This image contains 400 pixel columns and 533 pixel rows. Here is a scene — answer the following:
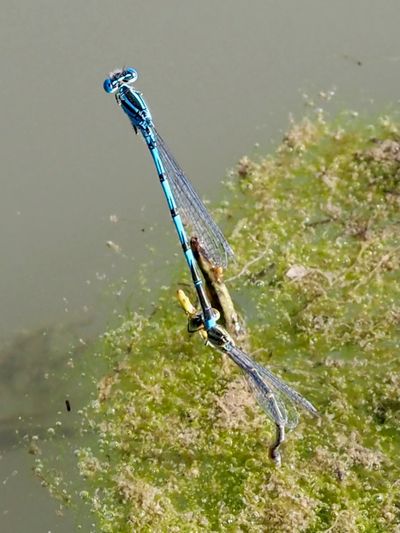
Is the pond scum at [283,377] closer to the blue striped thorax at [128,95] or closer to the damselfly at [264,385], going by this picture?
the damselfly at [264,385]

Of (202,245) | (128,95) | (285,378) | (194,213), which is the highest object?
(128,95)

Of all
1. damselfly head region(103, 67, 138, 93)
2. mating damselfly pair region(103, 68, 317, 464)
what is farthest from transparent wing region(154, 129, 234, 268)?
damselfly head region(103, 67, 138, 93)

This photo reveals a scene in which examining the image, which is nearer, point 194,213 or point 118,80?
point 118,80

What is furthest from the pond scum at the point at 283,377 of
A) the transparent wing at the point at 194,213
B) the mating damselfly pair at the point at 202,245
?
the transparent wing at the point at 194,213

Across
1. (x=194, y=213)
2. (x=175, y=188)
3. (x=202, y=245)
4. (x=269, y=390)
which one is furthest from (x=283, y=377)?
(x=175, y=188)

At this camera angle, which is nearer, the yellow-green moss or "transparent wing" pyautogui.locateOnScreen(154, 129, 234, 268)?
"transparent wing" pyautogui.locateOnScreen(154, 129, 234, 268)

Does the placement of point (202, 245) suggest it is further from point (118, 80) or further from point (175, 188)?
point (118, 80)

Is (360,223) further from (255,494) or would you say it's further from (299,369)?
(255,494)

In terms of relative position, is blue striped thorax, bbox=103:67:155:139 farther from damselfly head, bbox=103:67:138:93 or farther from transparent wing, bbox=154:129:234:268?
transparent wing, bbox=154:129:234:268
